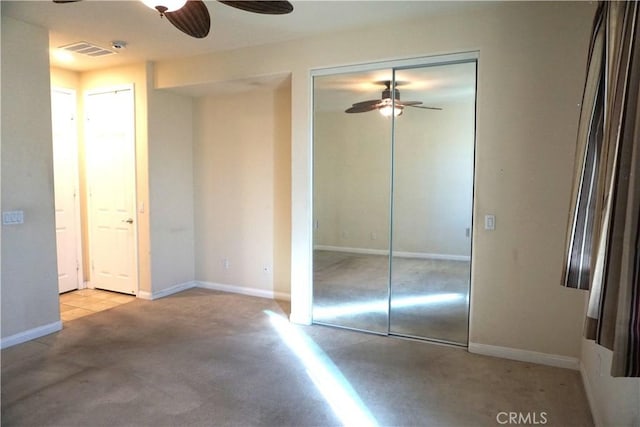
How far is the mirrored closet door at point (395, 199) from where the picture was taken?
350 centimetres

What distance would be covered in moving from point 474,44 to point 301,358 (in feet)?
9.33

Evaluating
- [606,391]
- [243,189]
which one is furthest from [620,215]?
[243,189]

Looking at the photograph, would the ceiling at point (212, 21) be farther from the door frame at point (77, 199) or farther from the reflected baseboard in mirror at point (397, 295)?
the reflected baseboard in mirror at point (397, 295)

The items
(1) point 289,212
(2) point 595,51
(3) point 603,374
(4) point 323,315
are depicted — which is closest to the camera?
(2) point 595,51

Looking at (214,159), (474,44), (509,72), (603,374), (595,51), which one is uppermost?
(474,44)

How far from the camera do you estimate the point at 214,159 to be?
16.4 feet

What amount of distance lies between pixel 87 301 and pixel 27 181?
1778 mm

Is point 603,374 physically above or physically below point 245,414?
above

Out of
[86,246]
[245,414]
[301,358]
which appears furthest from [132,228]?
[245,414]

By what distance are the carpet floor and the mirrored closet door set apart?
0.45 meters

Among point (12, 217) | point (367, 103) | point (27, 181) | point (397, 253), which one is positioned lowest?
point (397, 253)

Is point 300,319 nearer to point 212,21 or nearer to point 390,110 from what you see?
point 390,110

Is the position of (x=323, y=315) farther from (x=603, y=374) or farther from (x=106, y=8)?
(x=106, y=8)

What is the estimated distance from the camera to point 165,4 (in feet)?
6.79
